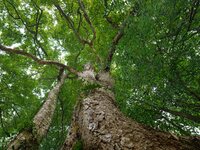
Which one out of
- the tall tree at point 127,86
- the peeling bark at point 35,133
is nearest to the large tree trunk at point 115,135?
the tall tree at point 127,86

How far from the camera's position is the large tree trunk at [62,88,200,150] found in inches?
81.4

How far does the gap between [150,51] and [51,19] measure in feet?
26.1

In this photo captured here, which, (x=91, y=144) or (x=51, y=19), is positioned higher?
(x=51, y=19)

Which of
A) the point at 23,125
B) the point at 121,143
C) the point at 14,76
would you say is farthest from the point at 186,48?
the point at 14,76

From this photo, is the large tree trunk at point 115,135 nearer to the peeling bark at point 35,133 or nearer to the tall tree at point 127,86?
the tall tree at point 127,86

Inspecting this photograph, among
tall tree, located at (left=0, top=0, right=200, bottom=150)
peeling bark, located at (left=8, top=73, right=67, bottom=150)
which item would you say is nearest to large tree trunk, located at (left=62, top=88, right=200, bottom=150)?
tall tree, located at (left=0, top=0, right=200, bottom=150)

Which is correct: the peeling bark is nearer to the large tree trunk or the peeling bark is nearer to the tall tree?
the tall tree

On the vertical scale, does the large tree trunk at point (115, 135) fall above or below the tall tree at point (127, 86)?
below

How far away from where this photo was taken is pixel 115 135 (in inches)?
91.2

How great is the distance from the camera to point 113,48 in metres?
6.07

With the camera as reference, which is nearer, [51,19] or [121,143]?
[121,143]

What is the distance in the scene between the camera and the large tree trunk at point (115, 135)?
207 centimetres

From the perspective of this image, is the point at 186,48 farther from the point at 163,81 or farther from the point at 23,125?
the point at 23,125

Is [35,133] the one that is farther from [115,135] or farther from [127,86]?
[115,135]
